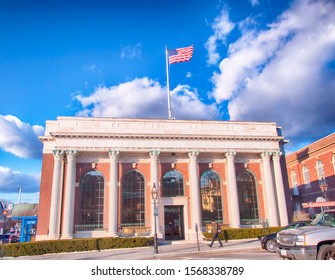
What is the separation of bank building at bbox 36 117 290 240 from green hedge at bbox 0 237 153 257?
4.38 m

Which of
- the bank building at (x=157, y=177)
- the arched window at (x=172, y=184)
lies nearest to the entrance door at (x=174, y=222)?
the bank building at (x=157, y=177)

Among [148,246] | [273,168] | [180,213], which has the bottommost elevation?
[148,246]

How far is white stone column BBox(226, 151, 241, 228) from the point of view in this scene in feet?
95.4

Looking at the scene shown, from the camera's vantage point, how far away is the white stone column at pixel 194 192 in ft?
93.0

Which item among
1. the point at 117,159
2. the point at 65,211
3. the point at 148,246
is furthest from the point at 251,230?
the point at 65,211

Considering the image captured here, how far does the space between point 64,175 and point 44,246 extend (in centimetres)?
858

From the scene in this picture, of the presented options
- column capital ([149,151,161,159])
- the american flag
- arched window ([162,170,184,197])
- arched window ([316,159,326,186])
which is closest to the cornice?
column capital ([149,151,161,159])

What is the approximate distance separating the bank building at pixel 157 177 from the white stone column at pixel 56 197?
90mm

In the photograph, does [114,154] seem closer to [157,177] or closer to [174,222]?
[157,177]

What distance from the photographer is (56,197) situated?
89.0 ft

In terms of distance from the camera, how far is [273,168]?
32.1m

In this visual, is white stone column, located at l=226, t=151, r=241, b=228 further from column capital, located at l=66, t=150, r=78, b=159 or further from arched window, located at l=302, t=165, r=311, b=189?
arched window, located at l=302, t=165, r=311, b=189

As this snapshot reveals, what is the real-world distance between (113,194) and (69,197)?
13.3 feet
